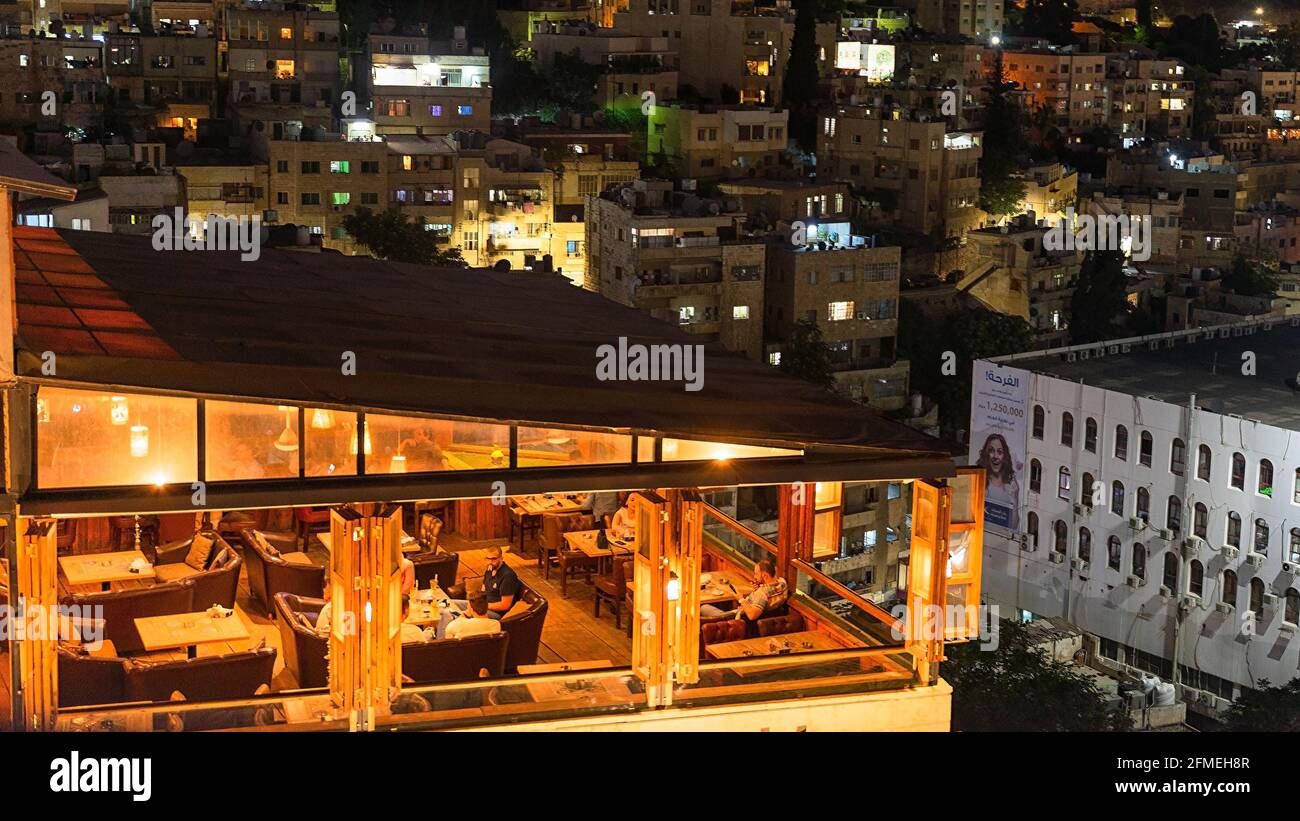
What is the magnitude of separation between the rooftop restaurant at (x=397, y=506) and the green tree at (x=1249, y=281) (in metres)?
37.5

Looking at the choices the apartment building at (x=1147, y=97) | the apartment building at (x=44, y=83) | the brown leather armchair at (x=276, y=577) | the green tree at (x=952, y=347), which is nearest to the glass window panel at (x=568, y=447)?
the brown leather armchair at (x=276, y=577)

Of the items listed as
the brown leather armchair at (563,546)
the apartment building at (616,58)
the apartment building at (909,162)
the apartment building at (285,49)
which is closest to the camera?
the brown leather armchair at (563,546)

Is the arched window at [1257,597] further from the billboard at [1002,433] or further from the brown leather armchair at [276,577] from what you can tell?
the brown leather armchair at [276,577]

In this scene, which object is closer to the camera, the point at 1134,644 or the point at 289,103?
the point at 1134,644

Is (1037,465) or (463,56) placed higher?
(463,56)

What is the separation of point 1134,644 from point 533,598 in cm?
1947

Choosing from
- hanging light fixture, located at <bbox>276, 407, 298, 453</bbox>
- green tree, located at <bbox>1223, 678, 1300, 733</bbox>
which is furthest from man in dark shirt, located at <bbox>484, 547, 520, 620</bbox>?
green tree, located at <bbox>1223, 678, 1300, 733</bbox>

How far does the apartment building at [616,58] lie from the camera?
4662 cm

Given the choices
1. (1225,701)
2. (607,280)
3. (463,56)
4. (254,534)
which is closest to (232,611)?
(254,534)

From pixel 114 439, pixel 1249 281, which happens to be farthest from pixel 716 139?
pixel 114 439

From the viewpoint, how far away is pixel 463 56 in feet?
141

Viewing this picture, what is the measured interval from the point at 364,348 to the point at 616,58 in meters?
41.0
